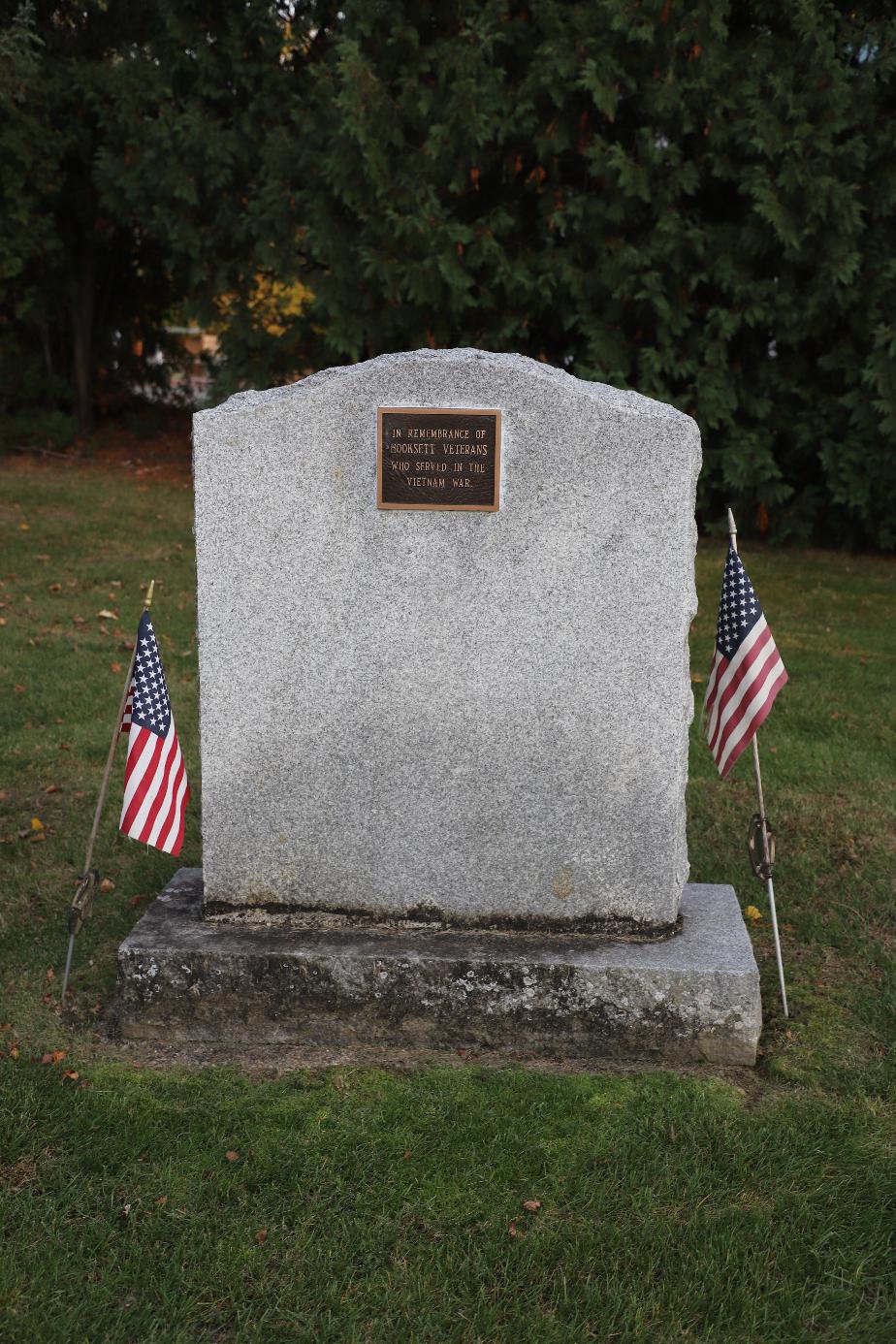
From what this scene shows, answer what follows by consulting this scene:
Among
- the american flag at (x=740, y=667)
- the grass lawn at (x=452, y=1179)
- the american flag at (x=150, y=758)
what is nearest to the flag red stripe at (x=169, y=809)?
the american flag at (x=150, y=758)

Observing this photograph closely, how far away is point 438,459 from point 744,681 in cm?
127

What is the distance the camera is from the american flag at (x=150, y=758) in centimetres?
420

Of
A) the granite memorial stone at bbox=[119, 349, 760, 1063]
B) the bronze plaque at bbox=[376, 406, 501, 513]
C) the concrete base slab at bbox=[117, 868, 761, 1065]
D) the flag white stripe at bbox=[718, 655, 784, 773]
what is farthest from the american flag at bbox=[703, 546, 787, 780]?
the bronze plaque at bbox=[376, 406, 501, 513]

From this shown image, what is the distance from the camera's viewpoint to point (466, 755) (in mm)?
4168

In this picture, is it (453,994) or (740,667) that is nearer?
(453,994)

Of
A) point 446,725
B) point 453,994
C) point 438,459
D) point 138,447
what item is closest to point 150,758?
point 446,725

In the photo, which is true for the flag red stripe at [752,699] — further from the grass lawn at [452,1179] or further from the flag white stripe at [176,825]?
the flag white stripe at [176,825]

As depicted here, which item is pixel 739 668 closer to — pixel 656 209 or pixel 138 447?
pixel 656 209

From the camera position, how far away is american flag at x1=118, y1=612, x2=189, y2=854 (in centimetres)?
420

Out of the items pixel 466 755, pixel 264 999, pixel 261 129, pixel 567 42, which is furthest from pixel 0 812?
pixel 261 129

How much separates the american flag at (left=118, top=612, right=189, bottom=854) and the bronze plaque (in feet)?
3.11

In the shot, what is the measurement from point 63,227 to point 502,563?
15.7 metres

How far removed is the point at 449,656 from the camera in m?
4.10

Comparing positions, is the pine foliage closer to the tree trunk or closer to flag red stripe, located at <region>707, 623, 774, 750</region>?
the tree trunk
